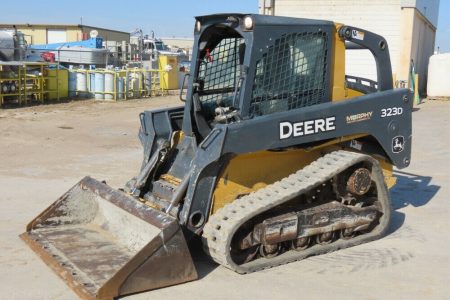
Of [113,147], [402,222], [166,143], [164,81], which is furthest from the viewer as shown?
[164,81]

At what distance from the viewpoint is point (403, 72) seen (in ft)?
70.3

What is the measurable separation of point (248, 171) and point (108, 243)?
145 cm

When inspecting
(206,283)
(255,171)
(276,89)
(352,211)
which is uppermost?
(276,89)

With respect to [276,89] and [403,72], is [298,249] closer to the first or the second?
[276,89]

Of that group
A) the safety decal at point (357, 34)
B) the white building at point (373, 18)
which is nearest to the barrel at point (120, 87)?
the white building at point (373, 18)

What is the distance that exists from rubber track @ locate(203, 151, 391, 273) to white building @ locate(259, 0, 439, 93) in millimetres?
16687

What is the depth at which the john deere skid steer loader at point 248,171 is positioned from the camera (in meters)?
4.71

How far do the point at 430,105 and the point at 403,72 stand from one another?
1623mm

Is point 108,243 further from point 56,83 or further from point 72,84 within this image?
point 72,84

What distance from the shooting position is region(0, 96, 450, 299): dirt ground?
456 centimetres

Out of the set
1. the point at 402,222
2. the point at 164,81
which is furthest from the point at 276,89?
the point at 164,81

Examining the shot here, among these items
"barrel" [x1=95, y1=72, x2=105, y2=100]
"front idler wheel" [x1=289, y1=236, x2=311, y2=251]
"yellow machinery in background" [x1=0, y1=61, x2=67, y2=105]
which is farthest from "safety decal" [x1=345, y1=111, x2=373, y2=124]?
"barrel" [x1=95, y1=72, x2=105, y2=100]

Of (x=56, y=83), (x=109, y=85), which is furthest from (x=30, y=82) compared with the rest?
(x=109, y=85)

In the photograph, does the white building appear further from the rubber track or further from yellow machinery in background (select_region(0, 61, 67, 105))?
the rubber track
